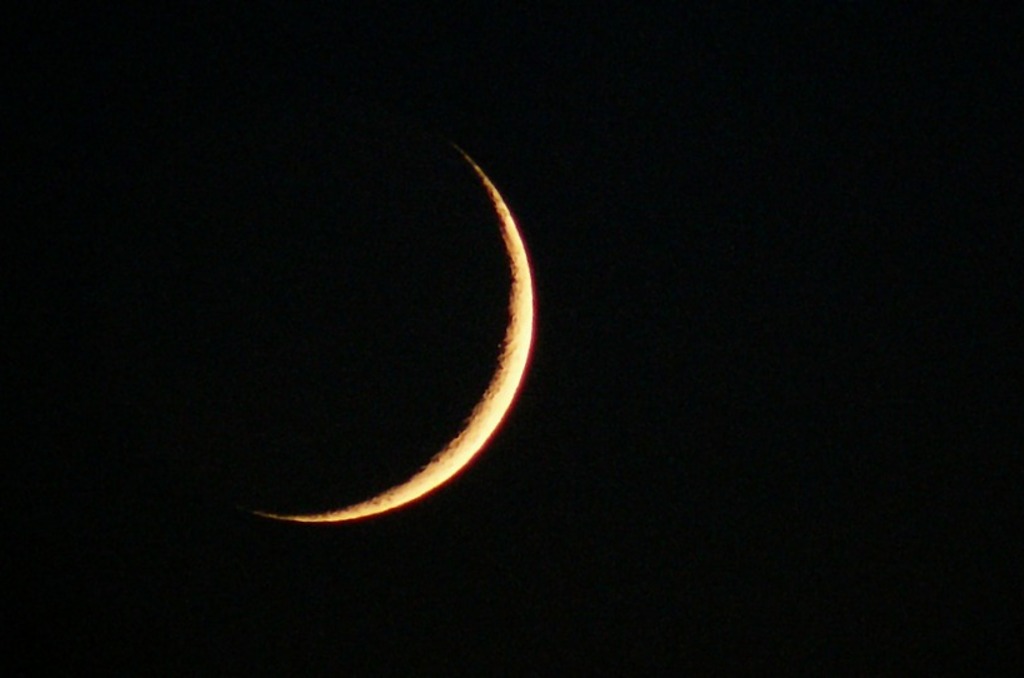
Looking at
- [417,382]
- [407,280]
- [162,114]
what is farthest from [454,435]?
[162,114]

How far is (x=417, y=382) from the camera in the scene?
1222 millimetres

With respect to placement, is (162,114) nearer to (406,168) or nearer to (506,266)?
(406,168)

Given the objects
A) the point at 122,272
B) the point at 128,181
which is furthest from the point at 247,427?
the point at 128,181

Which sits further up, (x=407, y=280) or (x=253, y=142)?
(x=253, y=142)

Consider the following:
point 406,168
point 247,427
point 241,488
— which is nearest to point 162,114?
point 406,168

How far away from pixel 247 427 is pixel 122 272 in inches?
13.2

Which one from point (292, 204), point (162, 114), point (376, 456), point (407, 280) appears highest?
point (162, 114)

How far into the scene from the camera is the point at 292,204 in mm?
1215

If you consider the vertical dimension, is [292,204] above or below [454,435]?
above

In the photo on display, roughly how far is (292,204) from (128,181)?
0.90 ft

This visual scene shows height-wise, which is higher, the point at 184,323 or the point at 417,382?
the point at 184,323

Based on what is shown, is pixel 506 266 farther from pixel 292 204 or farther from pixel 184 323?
pixel 184 323

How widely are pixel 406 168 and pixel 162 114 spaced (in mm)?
417

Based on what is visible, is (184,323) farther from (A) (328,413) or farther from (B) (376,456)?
(B) (376,456)
